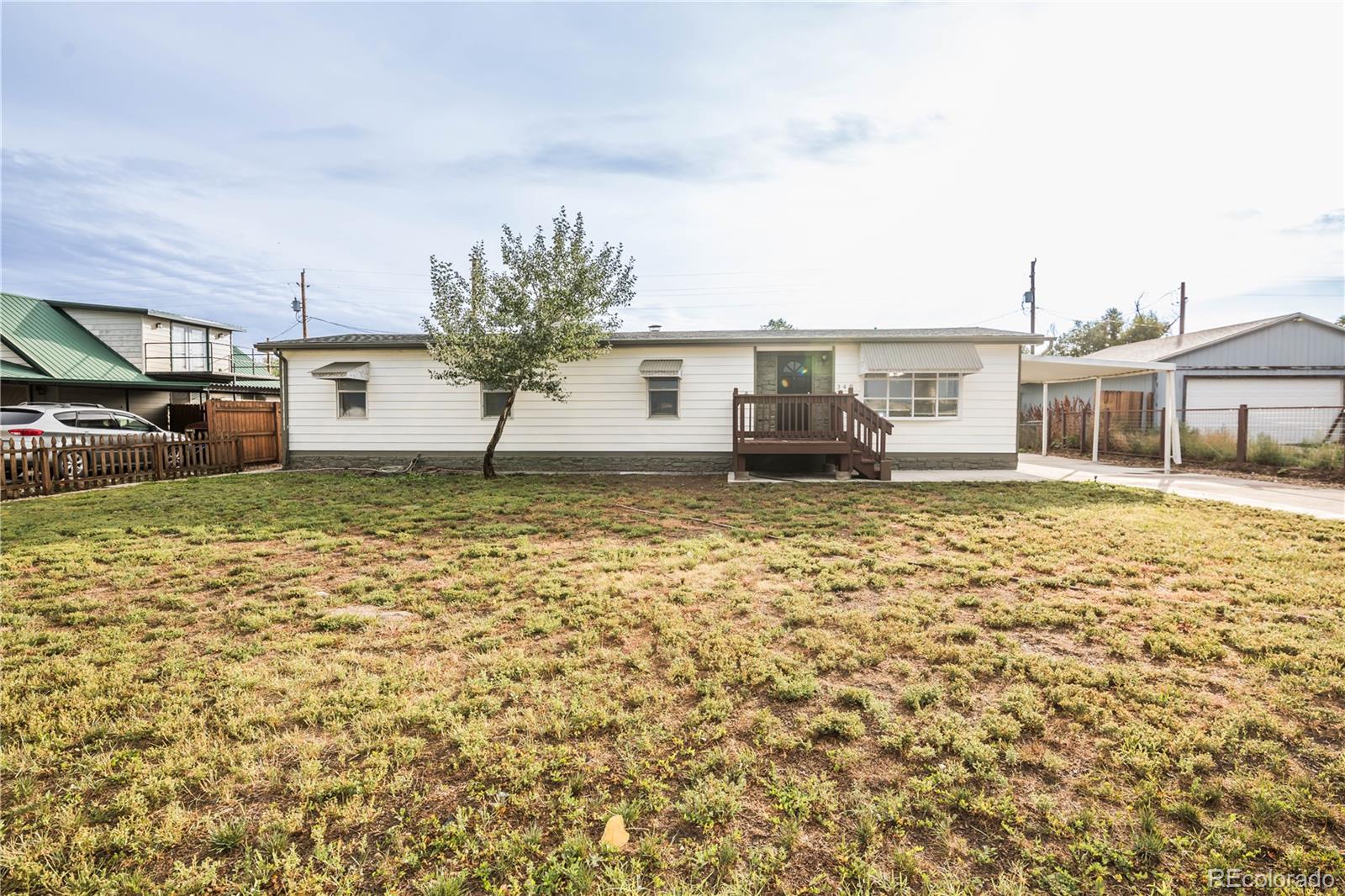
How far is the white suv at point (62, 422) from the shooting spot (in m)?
10.9

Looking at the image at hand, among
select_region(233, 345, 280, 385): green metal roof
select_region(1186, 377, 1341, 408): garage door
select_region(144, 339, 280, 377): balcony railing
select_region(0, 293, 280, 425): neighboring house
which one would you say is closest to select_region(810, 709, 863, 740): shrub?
select_region(0, 293, 280, 425): neighboring house

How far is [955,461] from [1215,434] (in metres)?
7.89

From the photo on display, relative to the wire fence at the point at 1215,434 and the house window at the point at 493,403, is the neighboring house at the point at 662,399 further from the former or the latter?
the wire fence at the point at 1215,434

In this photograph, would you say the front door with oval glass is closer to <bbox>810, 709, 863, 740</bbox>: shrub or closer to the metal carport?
the metal carport

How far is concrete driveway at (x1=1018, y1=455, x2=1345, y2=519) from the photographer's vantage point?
8.02m

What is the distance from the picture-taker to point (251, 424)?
14375mm

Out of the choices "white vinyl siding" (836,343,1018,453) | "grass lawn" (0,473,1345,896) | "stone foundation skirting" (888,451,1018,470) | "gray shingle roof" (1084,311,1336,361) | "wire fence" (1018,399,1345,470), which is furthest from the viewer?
"gray shingle roof" (1084,311,1336,361)

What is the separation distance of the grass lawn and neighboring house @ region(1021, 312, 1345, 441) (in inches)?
649

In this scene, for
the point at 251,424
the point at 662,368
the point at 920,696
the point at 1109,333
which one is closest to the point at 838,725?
the point at 920,696

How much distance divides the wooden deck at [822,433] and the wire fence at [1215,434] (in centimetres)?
810

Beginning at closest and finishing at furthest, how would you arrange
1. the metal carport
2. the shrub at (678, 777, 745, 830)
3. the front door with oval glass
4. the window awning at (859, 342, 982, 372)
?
the shrub at (678, 777, 745, 830), the metal carport, the window awning at (859, 342, 982, 372), the front door with oval glass

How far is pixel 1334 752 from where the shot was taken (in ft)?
7.66

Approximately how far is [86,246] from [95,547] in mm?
40275

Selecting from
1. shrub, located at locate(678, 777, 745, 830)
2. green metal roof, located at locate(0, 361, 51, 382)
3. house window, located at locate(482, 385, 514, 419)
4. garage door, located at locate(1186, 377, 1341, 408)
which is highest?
Answer: green metal roof, located at locate(0, 361, 51, 382)
